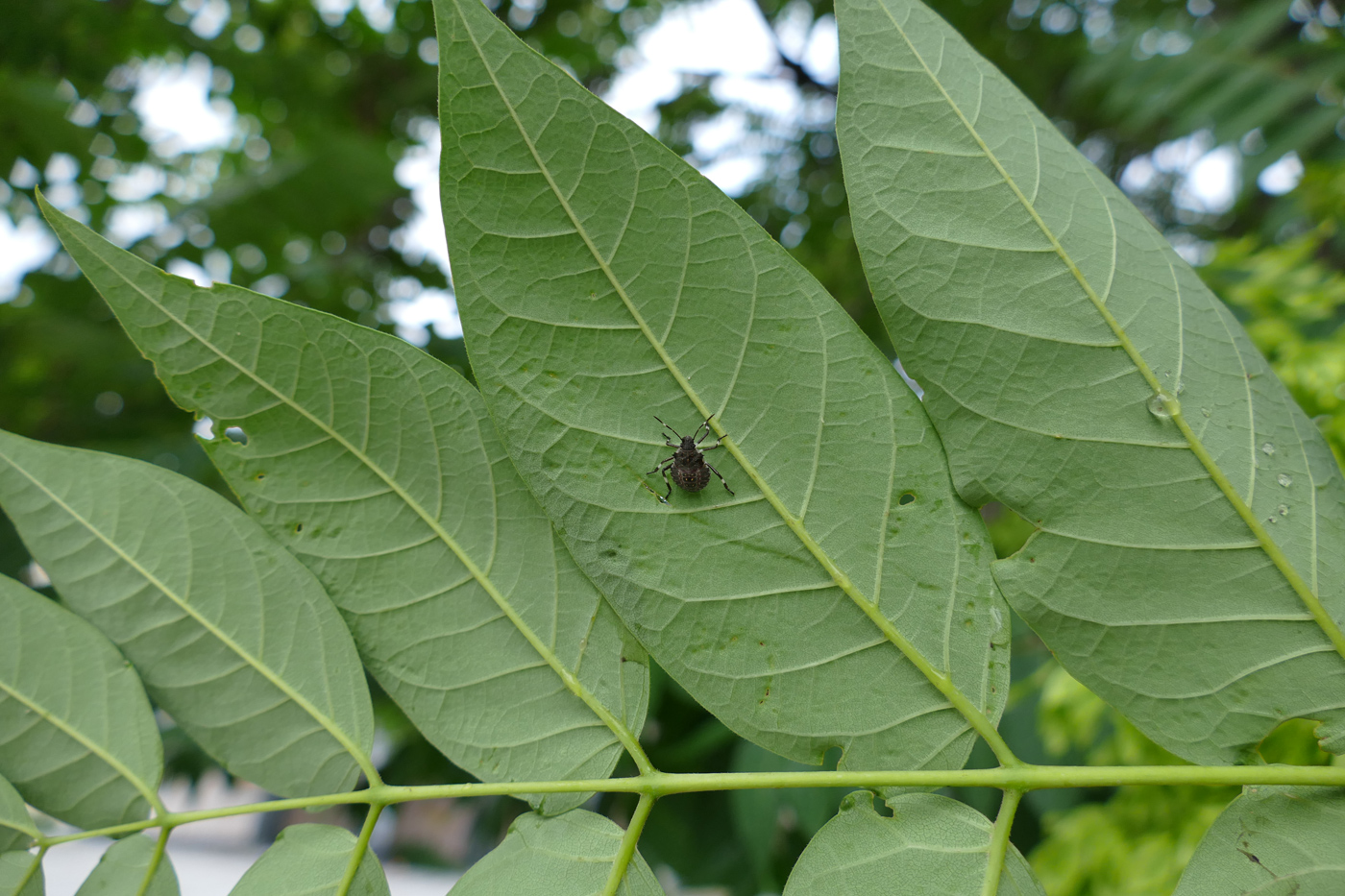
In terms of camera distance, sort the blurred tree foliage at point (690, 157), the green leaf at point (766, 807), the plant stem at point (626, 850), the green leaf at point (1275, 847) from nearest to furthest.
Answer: the green leaf at point (1275, 847) < the plant stem at point (626, 850) < the green leaf at point (766, 807) < the blurred tree foliage at point (690, 157)

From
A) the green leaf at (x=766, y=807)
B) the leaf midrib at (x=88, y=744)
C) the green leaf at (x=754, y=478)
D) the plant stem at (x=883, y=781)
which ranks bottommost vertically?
the green leaf at (x=766, y=807)

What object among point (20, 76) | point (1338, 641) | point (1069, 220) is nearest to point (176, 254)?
point (20, 76)

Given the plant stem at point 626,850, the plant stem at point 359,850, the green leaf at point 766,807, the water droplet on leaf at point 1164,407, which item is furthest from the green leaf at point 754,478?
the green leaf at point 766,807

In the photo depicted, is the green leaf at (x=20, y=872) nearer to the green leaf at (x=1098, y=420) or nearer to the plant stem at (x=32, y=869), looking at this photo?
the plant stem at (x=32, y=869)

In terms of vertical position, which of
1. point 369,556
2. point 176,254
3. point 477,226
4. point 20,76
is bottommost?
point 369,556

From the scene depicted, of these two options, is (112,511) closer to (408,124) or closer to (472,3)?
(472,3)

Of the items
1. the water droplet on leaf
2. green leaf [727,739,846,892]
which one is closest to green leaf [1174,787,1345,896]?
the water droplet on leaf

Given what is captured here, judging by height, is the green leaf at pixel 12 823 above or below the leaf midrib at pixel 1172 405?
below
